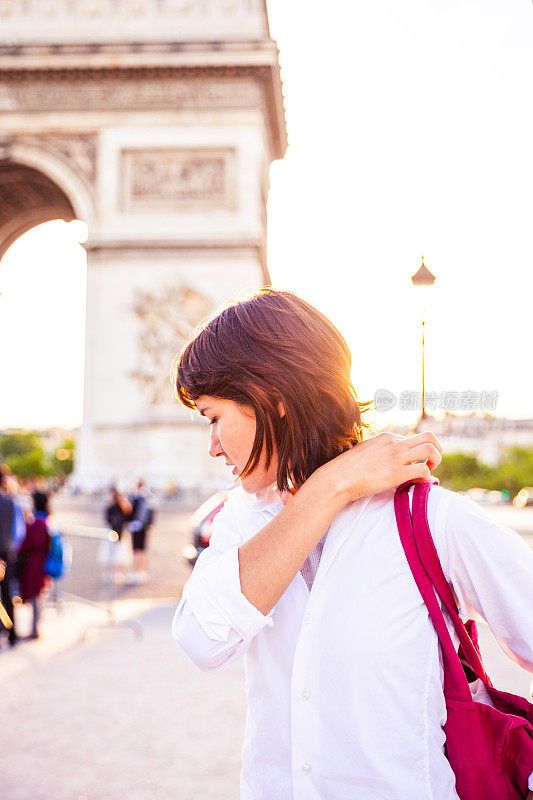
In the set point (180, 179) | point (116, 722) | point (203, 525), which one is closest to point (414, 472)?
point (116, 722)

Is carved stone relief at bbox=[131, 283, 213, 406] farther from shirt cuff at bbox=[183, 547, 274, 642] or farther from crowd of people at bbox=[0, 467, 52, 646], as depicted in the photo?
shirt cuff at bbox=[183, 547, 274, 642]

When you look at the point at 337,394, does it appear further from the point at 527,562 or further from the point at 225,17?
the point at 225,17

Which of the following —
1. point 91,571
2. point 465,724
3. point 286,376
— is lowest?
point 91,571

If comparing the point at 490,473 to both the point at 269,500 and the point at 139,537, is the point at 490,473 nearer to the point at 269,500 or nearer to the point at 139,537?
the point at 139,537

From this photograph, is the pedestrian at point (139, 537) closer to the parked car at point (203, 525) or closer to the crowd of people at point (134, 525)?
the crowd of people at point (134, 525)

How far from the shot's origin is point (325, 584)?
118 cm

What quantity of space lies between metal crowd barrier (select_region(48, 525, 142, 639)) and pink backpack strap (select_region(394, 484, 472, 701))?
6.27 metres

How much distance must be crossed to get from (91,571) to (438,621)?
7632 millimetres

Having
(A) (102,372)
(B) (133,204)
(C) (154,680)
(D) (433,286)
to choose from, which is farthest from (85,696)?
(B) (133,204)

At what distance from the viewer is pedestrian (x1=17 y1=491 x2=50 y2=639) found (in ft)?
21.2

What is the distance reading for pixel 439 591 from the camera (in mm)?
1139

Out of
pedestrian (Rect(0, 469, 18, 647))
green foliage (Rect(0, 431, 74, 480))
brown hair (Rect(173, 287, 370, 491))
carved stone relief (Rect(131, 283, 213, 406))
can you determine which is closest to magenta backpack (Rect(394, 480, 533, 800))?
brown hair (Rect(173, 287, 370, 491))

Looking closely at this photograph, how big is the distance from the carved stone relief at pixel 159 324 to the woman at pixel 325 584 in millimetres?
17268

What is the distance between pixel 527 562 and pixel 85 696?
3.93m
